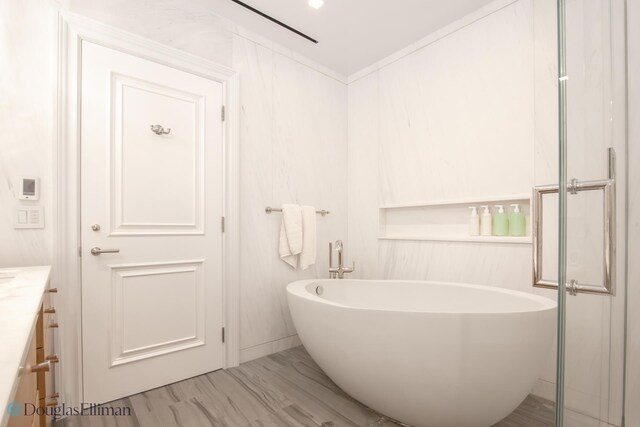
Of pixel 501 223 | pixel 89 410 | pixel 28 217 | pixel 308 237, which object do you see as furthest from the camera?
pixel 308 237

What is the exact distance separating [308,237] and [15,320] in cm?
190

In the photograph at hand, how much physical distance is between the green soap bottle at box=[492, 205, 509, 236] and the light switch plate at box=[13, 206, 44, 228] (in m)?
2.49

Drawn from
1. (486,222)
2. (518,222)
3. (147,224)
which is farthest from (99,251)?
(518,222)

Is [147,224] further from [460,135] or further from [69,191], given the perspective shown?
[460,135]

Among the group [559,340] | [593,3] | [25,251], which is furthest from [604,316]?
[25,251]

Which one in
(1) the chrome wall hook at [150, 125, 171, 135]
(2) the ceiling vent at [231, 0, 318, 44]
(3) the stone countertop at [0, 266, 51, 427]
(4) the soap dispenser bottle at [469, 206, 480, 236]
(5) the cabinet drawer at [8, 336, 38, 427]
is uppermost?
(2) the ceiling vent at [231, 0, 318, 44]

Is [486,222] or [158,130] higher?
[158,130]

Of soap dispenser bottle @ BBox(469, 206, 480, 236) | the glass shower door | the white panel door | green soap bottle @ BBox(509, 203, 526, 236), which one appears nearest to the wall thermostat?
the white panel door

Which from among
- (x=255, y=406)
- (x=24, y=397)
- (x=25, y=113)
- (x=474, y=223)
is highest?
(x=25, y=113)

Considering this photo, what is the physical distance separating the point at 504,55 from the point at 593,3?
4.86ft

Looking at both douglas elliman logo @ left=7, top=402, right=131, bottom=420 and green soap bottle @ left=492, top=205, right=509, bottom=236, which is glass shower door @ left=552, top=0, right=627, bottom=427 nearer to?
green soap bottle @ left=492, top=205, right=509, bottom=236

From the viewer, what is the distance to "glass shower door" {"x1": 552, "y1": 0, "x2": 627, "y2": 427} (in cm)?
64

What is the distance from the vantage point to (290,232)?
2.34m

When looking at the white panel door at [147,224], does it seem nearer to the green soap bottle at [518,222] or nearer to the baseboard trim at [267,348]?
the baseboard trim at [267,348]
